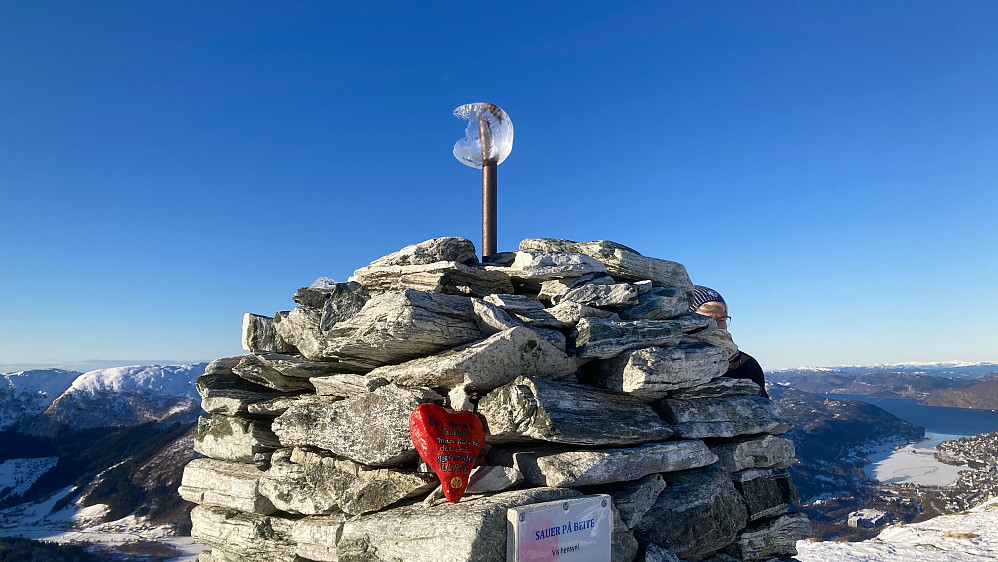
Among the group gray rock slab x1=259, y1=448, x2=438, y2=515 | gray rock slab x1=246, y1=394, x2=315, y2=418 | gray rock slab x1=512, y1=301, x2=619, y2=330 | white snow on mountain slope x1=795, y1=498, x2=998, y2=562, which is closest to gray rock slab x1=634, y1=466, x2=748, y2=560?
gray rock slab x1=512, y1=301, x2=619, y2=330

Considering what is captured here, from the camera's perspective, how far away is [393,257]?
41.3 ft

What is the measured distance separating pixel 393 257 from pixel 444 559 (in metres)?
7.07

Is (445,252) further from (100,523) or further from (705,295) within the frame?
(100,523)

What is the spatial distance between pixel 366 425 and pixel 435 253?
424 centimetres

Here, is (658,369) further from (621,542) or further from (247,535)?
(247,535)

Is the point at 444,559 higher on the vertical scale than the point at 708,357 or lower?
lower

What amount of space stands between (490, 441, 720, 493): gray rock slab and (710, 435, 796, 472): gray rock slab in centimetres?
173

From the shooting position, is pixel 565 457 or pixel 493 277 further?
pixel 493 277

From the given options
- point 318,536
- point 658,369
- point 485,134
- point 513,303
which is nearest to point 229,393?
point 318,536

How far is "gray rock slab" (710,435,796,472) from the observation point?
37.1 feet

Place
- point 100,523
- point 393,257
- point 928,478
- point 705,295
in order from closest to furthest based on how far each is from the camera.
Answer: point 393,257 → point 705,295 → point 100,523 → point 928,478

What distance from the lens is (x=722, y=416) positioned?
11.3 m

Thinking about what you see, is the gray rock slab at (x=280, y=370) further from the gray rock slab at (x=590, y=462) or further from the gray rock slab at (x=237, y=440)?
the gray rock slab at (x=590, y=462)

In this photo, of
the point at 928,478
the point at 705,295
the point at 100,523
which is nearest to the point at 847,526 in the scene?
the point at 928,478
